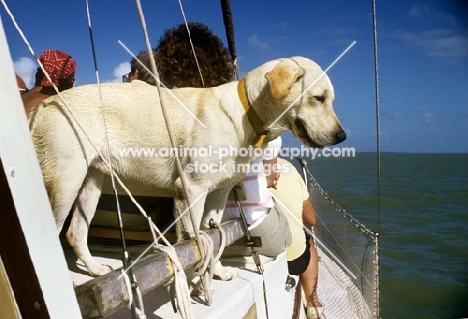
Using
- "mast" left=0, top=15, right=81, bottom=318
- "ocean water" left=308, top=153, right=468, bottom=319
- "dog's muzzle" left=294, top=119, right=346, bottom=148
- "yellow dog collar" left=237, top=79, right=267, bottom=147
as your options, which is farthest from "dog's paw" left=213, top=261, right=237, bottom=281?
"ocean water" left=308, top=153, right=468, bottom=319

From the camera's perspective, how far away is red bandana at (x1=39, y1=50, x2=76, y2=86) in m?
2.61

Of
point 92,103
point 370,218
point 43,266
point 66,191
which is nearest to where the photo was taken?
point 43,266

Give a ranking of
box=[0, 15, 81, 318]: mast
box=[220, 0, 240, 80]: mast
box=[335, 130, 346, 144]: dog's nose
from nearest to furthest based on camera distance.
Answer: box=[0, 15, 81, 318]: mast → box=[335, 130, 346, 144]: dog's nose → box=[220, 0, 240, 80]: mast

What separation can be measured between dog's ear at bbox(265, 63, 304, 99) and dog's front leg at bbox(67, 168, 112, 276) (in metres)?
0.97

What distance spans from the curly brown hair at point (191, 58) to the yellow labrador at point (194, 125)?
88cm

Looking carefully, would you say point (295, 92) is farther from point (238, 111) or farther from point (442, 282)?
point (442, 282)

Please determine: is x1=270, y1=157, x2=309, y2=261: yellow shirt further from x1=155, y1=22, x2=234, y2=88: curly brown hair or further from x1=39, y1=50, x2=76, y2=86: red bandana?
x1=39, y1=50, x2=76, y2=86: red bandana

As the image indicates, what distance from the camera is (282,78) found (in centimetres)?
202

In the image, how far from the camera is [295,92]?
211 centimetres

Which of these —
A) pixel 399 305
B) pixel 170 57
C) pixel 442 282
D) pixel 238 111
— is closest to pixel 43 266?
pixel 238 111

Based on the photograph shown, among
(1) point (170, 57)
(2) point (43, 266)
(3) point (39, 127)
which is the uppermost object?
(1) point (170, 57)

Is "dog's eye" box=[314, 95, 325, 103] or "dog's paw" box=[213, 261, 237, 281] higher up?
"dog's eye" box=[314, 95, 325, 103]

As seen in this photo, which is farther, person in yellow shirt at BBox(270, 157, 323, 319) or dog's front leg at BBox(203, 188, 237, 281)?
person in yellow shirt at BBox(270, 157, 323, 319)

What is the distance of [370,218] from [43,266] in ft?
49.5
